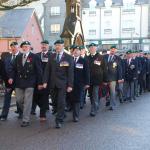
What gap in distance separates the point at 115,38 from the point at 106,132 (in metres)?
68.0

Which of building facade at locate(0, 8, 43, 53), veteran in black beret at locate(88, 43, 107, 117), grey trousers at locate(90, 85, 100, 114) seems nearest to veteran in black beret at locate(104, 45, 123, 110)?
veteran in black beret at locate(88, 43, 107, 117)

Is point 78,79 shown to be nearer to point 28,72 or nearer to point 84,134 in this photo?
point 28,72

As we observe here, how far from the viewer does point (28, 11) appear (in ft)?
173

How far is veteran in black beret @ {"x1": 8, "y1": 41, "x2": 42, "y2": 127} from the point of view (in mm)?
10866

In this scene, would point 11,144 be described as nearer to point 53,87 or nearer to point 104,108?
point 53,87

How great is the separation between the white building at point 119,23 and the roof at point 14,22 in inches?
1019

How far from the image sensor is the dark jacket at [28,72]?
430 inches

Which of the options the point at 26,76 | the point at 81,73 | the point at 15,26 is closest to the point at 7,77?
the point at 26,76

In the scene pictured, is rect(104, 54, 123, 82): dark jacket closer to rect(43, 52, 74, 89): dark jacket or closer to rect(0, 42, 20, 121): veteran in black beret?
rect(0, 42, 20, 121): veteran in black beret

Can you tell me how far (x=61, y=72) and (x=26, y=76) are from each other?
2.91ft

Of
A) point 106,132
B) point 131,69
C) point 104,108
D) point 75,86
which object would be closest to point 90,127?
point 106,132

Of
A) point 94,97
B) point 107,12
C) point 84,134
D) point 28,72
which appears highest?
point 107,12

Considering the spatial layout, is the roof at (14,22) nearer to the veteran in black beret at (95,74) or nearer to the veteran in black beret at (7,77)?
the veteran in black beret at (95,74)

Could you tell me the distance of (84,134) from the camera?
972 centimetres
